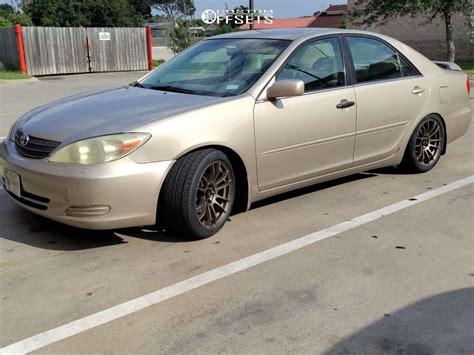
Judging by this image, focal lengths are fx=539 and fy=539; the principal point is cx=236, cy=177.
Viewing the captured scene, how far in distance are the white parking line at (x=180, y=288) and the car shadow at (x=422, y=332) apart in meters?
1.00

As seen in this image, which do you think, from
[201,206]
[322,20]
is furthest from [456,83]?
[322,20]

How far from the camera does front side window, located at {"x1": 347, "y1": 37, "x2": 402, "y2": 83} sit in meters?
5.12

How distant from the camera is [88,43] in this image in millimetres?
23469

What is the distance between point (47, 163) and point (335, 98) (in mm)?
2513

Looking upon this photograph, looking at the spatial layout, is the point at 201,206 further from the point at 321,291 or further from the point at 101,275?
the point at 321,291

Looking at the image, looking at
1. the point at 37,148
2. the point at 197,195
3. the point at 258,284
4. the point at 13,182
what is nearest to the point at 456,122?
the point at 197,195

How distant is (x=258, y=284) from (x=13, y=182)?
78.3 inches

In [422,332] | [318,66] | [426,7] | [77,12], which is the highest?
[77,12]

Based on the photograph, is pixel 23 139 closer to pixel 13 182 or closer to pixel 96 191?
pixel 13 182

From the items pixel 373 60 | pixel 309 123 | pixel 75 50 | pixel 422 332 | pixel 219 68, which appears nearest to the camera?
pixel 422 332

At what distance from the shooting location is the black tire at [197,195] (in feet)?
12.4

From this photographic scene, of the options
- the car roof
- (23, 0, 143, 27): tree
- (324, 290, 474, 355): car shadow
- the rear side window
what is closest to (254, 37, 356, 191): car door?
the car roof

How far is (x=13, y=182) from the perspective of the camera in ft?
13.1

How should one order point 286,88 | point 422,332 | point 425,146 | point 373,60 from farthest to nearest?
1. point 425,146
2. point 373,60
3. point 286,88
4. point 422,332
